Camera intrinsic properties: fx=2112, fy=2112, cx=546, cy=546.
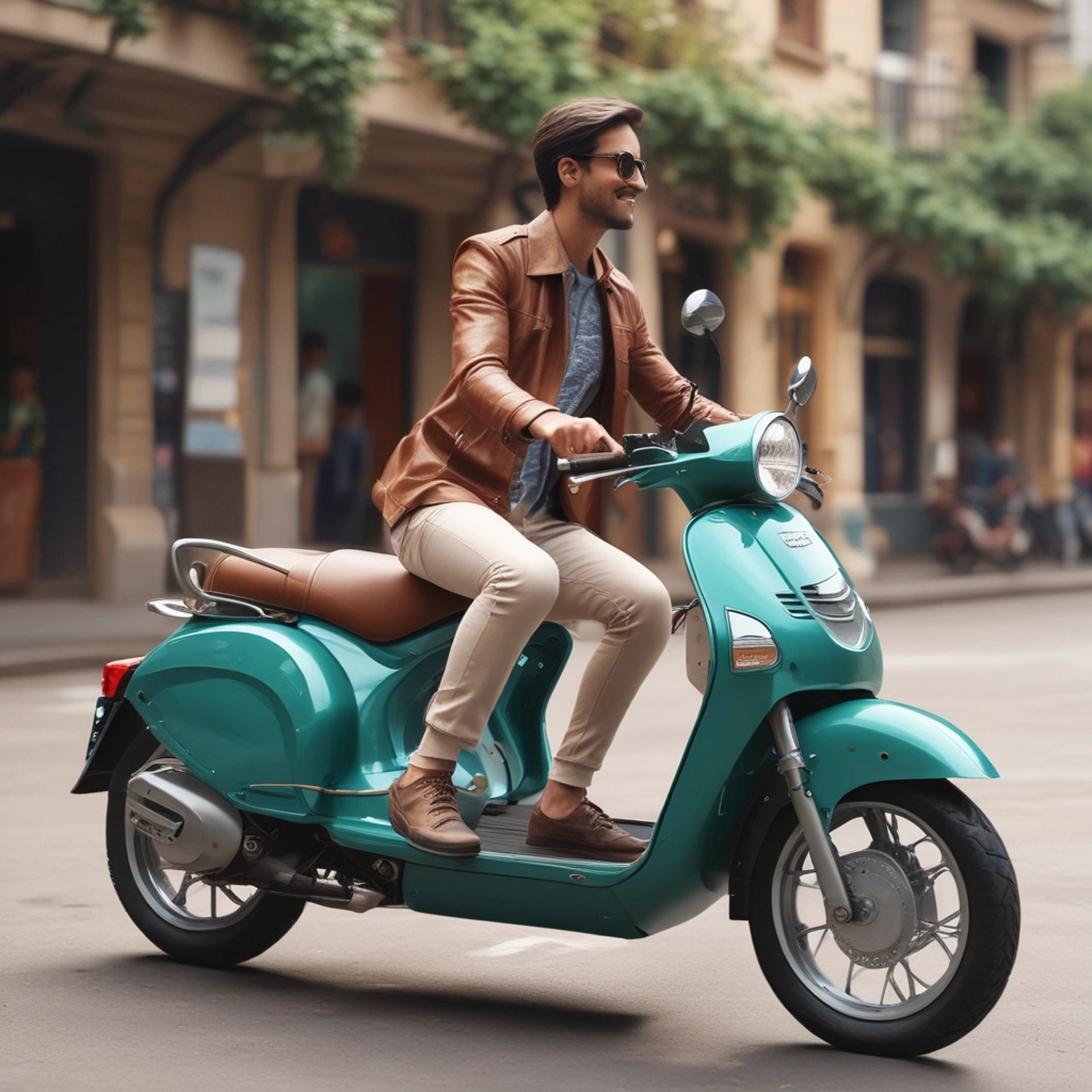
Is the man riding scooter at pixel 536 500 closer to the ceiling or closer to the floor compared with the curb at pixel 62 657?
closer to the ceiling

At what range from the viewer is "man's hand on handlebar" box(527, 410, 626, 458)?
164 inches

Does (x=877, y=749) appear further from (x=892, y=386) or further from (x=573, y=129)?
(x=892, y=386)

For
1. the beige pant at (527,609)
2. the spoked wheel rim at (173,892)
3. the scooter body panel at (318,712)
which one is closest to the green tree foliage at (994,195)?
the scooter body panel at (318,712)

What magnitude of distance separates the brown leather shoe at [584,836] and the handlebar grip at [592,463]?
31.9 inches

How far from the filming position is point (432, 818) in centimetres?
454

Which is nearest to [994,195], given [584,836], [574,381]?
[574,381]

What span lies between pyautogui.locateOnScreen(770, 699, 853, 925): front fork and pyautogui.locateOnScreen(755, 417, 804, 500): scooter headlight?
1.48ft

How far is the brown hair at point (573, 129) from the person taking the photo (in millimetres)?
4613

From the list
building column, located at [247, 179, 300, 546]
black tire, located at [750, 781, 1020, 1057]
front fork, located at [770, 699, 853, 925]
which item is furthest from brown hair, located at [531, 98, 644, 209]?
building column, located at [247, 179, 300, 546]

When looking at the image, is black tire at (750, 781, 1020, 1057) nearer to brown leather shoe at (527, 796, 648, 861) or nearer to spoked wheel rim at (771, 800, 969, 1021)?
spoked wheel rim at (771, 800, 969, 1021)

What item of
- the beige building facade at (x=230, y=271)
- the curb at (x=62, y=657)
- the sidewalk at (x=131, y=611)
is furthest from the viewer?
the beige building facade at (x=230, y=271)

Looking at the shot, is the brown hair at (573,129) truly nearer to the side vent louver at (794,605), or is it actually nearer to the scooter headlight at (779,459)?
the scooter headlight at (779,459)

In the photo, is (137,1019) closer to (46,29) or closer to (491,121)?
(46,29)

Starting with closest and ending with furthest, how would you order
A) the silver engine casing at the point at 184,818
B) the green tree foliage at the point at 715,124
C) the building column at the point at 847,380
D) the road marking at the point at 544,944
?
1. the silver engine casing at the point at 184,818
2. the road marking at the point at 544,944
3. the green tree foliage at the point at 715,124
4. the building column at the point at 847,380
